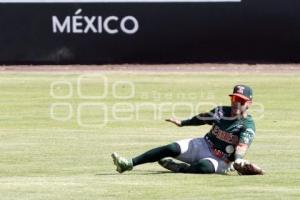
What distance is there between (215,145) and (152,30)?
773 inches

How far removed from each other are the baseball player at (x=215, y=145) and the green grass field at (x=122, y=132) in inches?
8.3

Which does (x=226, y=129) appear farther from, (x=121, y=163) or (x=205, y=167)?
(x=121, y=163)

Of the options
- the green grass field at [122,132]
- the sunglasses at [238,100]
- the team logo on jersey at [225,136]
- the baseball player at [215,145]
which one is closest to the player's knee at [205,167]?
the baseball player at [215,145]

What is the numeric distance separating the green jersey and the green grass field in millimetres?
387

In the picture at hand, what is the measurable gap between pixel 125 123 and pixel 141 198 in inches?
371

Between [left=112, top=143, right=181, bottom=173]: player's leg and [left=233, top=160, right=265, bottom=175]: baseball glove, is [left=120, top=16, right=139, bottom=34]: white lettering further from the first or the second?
[left=233, top=160, right=265, bottom=175]: baseball glove

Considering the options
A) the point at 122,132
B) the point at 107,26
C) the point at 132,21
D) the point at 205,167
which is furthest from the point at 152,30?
the point at 205,167

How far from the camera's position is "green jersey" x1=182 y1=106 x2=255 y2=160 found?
478 inches

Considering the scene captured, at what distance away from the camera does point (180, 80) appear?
28453mm

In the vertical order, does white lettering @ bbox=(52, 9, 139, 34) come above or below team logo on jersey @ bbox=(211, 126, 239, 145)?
above

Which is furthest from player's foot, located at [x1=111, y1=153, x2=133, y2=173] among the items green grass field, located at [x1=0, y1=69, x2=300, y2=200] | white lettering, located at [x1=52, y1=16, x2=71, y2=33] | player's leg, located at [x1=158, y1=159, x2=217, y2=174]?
white lettering, located at [x1=52, y1=16, x2=71, y2=33]

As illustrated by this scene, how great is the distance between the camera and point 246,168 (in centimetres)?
1181

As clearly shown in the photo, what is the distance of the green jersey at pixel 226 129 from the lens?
12.1 metres

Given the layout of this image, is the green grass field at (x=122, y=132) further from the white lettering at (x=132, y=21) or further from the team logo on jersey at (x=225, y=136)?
the white lettering at (x=132, y=21)
